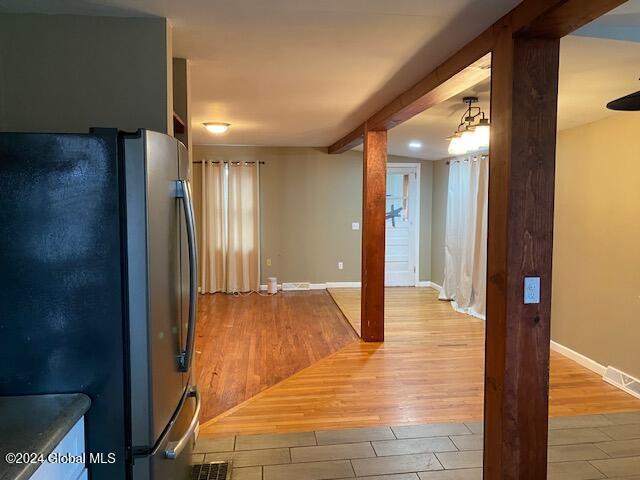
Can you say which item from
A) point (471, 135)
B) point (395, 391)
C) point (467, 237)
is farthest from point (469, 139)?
point (467, 237)

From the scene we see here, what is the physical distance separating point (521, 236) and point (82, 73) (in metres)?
2.09

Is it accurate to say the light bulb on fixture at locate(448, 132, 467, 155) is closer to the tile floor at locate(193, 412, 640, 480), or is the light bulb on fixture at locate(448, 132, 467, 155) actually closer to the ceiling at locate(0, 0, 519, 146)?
the ceiling at locate(0, 0, 519, 146)

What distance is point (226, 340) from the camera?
4637 millimetres

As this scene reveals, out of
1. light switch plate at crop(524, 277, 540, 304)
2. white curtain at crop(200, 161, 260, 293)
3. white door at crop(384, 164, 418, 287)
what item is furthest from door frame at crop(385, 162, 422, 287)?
light switch plate at crop(524, 277, 540, 304)

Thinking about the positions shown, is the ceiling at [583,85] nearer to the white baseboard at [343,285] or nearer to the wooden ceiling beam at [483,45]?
the wooden ceiling beam at [483,45]

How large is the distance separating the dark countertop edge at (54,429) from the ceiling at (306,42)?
154 centimetres

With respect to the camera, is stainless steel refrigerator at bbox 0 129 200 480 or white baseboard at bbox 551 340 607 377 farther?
white baseboard at bbox 551 340 607 377

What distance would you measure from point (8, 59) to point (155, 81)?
2.10ft

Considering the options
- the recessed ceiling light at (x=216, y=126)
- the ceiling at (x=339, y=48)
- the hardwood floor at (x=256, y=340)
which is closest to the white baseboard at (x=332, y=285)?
the hardwood floor at (x=256, y=340)

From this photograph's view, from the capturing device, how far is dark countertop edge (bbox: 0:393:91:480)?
96 cm

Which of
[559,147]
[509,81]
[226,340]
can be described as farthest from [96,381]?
[559,147]

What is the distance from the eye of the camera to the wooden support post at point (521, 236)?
1831 mm

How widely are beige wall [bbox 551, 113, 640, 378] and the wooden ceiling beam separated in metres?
1.67

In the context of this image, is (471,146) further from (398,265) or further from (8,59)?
(398,265)
